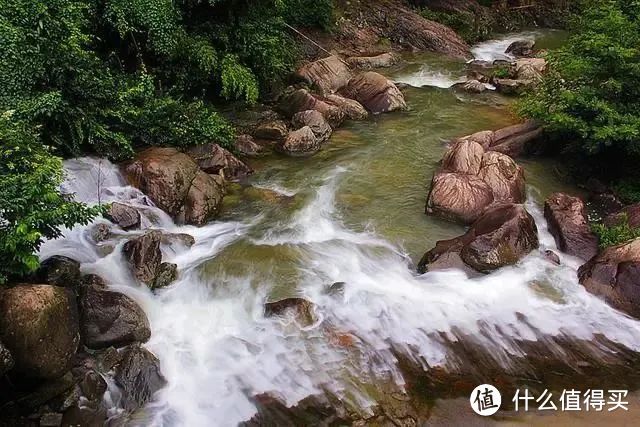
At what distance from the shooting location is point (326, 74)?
1501cm

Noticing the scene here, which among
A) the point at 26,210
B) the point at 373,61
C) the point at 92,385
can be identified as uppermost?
the point at 26,210

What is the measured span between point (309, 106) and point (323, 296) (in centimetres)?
667

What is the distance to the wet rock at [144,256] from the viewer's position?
739 cm

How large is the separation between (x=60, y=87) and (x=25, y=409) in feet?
19.0

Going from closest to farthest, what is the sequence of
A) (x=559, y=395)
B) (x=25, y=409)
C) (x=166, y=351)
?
(x=25, y=409) → (x=559, y=395) → (x=166, y=351)

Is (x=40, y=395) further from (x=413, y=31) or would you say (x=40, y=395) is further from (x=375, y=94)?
(x=413, y=31)

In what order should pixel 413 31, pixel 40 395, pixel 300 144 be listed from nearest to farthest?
pixel 40 395 < pixel 300 144 < pixel 413 31

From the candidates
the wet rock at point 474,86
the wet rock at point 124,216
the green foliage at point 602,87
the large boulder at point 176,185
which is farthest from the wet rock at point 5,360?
the wet rock at point 474,86

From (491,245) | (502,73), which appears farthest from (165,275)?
(502,73)

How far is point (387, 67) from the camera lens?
18016 mm

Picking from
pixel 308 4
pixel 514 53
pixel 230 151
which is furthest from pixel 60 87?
pixel 514 53

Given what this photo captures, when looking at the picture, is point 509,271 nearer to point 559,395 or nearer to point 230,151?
point 559,395

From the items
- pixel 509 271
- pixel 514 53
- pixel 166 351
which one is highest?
pixel 514 53

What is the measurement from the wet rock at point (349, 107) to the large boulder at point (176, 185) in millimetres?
5126
